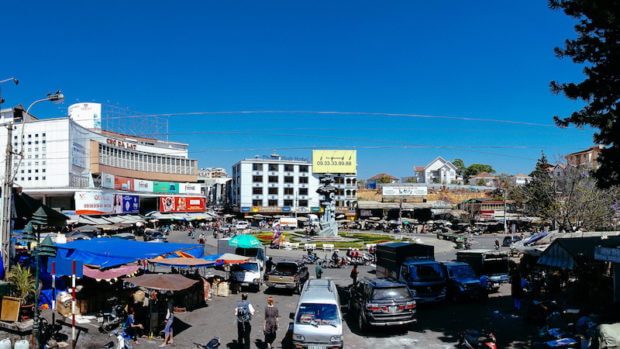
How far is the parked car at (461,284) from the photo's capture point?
1758 centimetres

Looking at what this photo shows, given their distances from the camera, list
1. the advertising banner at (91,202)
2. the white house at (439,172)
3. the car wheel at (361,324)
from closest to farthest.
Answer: the car wheel at (361,324) → the advertising banner at (91,202) → the white house at (439,172)

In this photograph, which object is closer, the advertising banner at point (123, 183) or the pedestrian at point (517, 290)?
the pedestrian at point (517, 290)

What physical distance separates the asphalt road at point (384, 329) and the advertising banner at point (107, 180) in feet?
153

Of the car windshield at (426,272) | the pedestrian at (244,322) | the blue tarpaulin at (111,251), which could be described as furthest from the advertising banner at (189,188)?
the pedestrian at (244,322)

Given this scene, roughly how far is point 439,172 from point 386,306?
140335mm

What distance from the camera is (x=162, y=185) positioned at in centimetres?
7419

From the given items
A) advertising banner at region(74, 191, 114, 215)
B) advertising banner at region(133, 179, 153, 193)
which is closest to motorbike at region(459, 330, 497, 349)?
advertising banner at region(74, 191, 114, 215)

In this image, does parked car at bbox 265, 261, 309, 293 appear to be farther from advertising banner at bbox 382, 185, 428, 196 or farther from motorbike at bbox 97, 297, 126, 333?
advertising banner at bbox 382, 185, 428, 196

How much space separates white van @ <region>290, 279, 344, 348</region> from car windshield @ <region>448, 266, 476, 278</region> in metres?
8.28

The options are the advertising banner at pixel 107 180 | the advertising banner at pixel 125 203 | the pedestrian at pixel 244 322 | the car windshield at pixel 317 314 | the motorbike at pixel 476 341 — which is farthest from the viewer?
the advertising banner at pixel 125 203

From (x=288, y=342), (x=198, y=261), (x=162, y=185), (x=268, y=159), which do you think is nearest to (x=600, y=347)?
(x=288, y=342)

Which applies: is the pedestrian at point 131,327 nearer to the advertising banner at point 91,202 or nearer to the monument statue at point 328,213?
the monument statue at point 328,213

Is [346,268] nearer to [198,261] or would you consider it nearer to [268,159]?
[198,261]

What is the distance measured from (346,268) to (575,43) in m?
20.8
